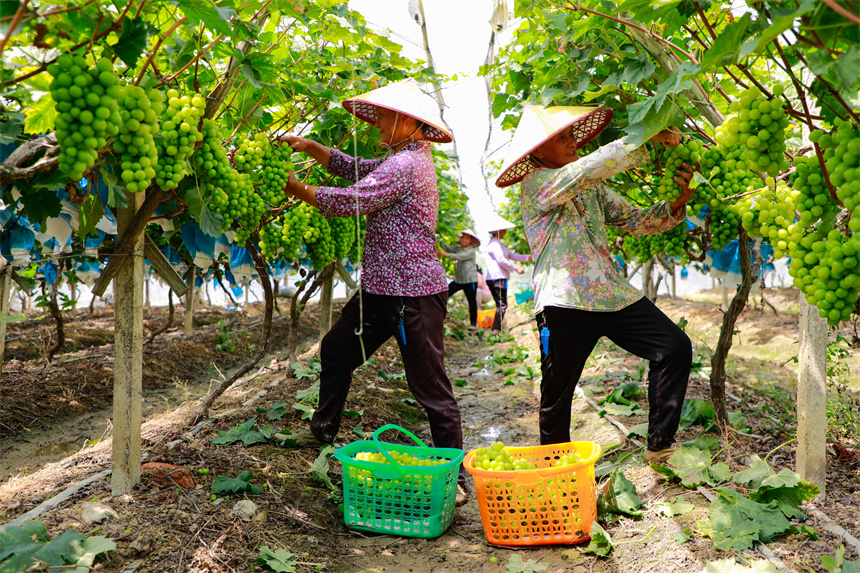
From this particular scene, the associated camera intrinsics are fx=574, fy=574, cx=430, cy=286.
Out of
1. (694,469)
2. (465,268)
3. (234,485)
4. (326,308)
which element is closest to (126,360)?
(234,485)

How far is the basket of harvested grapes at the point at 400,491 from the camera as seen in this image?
2371 mm

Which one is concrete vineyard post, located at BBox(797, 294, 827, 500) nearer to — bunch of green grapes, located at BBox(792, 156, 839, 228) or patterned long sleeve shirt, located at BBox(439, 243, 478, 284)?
bunch of green grapes, located at BBox(792, 156, 839, 228)

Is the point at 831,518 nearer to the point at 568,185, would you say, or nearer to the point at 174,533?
the point at 568,185

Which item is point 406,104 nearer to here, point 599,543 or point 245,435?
point 245,435

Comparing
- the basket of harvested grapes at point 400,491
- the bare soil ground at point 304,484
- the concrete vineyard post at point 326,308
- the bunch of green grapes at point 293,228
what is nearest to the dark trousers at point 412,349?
the basket of harvested grapes at point 400,491

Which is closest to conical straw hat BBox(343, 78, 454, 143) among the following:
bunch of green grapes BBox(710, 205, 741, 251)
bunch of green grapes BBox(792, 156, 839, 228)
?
bunch of green grapes BBox(710, 205, 741, 251)

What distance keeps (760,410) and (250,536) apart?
317 cm

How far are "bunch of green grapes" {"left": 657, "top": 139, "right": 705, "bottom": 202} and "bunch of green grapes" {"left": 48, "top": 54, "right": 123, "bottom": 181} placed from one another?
196 centimetres

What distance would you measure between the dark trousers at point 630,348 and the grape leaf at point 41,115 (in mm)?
1868

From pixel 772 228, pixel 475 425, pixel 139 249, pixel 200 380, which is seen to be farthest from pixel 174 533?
pixel 200 380

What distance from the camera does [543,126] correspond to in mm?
2461

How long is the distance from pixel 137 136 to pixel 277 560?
58.1 inches

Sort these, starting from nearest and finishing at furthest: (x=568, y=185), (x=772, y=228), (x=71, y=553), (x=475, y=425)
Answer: (x=772, y=228) → (x=71, y=553) → (x=568, y=185) → (x=475, y=425)

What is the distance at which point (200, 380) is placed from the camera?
6629 millimetres
